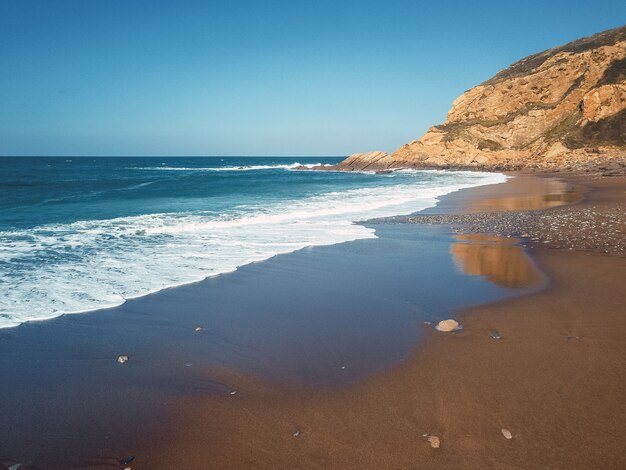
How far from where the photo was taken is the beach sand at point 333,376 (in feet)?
11.4

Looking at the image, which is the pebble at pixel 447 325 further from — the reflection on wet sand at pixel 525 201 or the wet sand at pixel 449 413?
the reflection on wet sand at pixel 525 201

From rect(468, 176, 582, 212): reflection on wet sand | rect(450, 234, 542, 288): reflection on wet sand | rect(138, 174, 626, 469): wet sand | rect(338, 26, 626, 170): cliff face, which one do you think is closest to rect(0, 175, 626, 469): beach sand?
rect(138, 174, 626, 469): wet sand

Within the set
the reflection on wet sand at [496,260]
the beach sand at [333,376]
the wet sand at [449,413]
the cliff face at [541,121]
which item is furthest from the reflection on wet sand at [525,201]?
the cliff face at [541,121]

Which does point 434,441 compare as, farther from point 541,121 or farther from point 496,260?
point 541,121

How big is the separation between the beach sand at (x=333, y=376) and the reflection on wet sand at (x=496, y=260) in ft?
0.47

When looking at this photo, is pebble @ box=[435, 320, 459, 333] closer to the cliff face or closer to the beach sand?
the beach sand

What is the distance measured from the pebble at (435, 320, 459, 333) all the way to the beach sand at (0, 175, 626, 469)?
160mm

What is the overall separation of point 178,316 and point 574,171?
149 ft

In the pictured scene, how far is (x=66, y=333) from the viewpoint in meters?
5.93

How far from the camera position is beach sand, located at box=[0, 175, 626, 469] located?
348 centimetres

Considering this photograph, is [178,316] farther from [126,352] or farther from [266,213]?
[266,213]

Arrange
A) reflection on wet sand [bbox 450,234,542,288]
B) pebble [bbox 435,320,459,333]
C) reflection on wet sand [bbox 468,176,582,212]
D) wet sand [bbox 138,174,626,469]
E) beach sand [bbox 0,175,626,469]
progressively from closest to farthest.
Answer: wet sand [bbox 138,174,626,469] < beach sand [bbox 0,175,626,469] < pebble [bbox 435,320,459,333] < reflection on wet sand [bbox 450,234,542,288] < reflection on wet sand [bbox 468,176,582,212]

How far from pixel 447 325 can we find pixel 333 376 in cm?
211

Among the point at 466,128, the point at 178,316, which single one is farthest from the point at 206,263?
the point at 466,128
